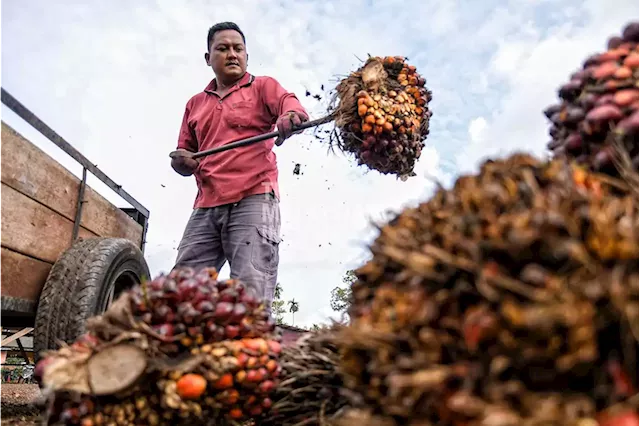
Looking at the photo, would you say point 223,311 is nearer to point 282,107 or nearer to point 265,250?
point 265,250

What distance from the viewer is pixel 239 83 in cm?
416

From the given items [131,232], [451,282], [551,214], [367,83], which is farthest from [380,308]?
[131,232]

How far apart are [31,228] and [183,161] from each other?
45.3 inches

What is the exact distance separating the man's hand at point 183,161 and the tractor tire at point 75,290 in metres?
0.78

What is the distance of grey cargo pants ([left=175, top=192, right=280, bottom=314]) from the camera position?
3.53m

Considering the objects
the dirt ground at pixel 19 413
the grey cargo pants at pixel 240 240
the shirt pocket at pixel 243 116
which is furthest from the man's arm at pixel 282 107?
the dirt ground at pixel 19 413

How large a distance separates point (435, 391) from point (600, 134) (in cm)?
84

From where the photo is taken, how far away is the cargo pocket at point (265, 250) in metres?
3.53

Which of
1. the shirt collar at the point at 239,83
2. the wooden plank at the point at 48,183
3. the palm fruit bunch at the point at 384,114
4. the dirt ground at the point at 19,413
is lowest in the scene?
the dirt ground at the point at 19,413

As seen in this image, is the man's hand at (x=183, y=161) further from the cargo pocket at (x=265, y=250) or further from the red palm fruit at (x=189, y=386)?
the red palm fruit at (x=189, y=386)

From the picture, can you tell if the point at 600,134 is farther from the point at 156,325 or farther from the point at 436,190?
the point at 156,325

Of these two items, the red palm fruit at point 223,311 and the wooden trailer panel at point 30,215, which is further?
the wooden trailer panel at point 30,215

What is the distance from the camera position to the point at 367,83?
322 cm

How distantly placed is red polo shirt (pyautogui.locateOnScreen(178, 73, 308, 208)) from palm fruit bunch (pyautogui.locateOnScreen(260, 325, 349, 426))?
6.80 feet
